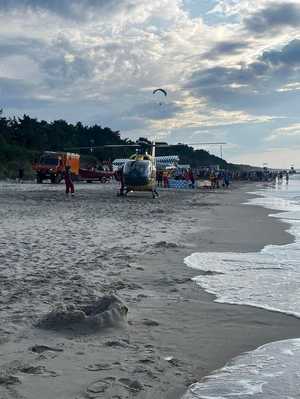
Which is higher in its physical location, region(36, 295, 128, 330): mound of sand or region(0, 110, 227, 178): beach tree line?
region(0, 110, 227, 178): beach tree line

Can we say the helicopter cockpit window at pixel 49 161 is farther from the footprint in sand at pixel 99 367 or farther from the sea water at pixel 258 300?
the footprint in sand at pixel 99 367

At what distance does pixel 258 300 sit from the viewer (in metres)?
6.20

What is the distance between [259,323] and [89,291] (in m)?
2.10

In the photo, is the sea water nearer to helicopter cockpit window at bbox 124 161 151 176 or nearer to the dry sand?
the dry sand

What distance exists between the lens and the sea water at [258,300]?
143 inches

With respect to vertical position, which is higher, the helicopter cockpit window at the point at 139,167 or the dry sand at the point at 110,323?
the helicopter cockpit window at the point at 139,167

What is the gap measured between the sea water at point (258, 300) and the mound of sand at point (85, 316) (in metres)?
1.31

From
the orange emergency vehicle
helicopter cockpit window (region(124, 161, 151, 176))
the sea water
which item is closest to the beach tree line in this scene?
the orange emergency vehicle

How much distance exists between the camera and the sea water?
11.9 ft

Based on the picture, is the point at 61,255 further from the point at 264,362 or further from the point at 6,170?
the point at 6,170

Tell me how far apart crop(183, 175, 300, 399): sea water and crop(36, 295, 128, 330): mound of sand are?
4.31 ft

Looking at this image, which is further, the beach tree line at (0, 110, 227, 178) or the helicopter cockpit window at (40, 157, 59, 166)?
the beach tree line at (0, 110, 227, 178)

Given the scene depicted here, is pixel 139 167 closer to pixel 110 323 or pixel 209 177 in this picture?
pixel 110 323

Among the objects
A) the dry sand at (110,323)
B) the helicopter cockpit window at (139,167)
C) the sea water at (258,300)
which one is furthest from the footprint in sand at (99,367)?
Answer: the helicopter cockpit window at (139,167)
